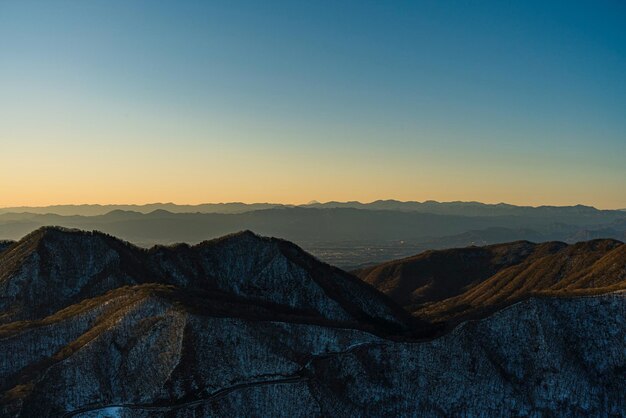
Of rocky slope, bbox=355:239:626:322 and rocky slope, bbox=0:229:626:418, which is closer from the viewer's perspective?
rocky slope, bbox=0:229:626:418

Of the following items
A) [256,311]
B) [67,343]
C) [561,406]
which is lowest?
[561,406]

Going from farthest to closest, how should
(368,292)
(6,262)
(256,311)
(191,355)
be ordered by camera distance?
1. (368,292)
2. (6,262)
3. (256,311)
4. (191,355)

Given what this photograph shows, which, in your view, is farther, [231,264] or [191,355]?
[231,264]

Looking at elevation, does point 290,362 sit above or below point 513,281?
below

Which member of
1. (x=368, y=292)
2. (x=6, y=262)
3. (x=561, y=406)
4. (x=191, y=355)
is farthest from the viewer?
(x=368, y=292)

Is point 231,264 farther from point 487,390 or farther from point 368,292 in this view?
point 487,390

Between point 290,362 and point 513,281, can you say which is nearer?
point 290,362

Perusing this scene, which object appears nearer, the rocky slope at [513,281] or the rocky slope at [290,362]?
the rocky slope at [290,362]

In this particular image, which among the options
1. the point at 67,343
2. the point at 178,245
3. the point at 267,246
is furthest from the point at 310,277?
the point at 67,343
